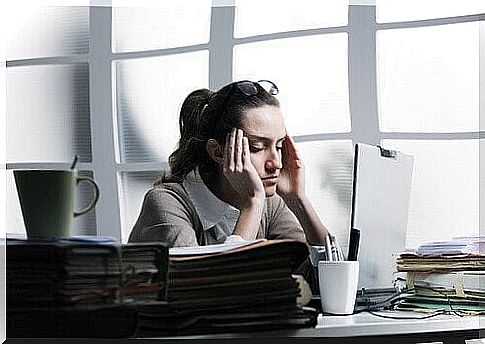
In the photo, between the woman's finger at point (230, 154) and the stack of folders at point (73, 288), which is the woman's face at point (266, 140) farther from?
the stack of folders at point (73, 288)

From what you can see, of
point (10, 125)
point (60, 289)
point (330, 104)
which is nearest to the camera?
point (60, 289)

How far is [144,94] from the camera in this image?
1.33m

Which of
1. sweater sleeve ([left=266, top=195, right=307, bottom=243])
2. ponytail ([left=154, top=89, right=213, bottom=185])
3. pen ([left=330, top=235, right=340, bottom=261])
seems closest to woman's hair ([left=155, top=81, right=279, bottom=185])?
ponytail ([left=154, top=89, right=213, bottom=185])

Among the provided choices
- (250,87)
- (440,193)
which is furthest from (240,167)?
(440,193)

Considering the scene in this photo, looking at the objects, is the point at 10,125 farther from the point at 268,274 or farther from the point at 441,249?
the point at 441,249

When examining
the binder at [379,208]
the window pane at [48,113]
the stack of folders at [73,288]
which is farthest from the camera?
the binder at [379,208]

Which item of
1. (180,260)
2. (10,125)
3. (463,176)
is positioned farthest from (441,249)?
(10,125)

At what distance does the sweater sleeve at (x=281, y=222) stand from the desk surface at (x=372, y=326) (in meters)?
0.13

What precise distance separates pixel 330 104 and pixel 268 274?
320 mm

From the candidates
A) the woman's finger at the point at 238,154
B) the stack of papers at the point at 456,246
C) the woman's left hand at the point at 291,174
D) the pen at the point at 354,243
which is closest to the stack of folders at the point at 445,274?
the stack of papers at the point at 456,246

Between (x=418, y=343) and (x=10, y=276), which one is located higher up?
(x=10, y=276)

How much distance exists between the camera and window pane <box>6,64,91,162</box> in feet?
4.21

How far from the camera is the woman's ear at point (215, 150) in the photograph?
4.34 feet

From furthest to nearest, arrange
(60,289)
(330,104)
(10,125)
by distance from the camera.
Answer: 1. (330,104)
2. (10,125)
3. (60,289)
